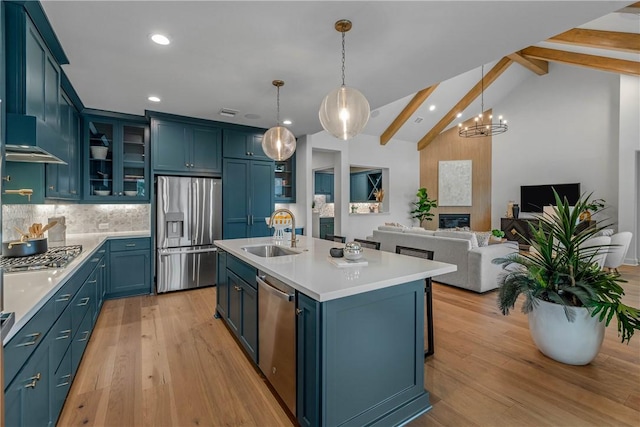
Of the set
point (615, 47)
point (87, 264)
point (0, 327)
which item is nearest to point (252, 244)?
point (87, 264)

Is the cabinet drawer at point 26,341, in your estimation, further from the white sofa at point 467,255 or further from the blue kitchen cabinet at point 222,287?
the white sofa at point 467,255

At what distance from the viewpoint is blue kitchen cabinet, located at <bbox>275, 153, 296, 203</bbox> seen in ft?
19.3

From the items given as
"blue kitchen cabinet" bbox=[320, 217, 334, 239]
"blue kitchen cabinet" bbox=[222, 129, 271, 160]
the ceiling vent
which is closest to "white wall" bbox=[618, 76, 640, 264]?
"blue kitchen cabinet" bbox=[320, 217, 334, 239]

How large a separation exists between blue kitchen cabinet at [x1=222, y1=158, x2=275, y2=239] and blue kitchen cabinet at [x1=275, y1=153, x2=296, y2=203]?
0.62 m

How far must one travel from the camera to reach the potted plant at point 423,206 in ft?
29.3

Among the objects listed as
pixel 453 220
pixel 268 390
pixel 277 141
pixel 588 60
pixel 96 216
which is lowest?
pixel 268 390

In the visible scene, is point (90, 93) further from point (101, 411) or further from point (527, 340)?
point (527, 340)

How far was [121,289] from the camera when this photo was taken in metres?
4.07

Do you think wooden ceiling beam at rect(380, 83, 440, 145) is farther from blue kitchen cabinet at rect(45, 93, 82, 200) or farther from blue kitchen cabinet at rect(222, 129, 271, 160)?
blue kitchen cabinet at rect(45, 93, 82, 200)

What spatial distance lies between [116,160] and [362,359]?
13.9 ft

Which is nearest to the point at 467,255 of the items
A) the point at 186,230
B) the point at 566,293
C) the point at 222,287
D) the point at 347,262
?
the point at 566,293

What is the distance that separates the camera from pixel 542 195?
7.37m

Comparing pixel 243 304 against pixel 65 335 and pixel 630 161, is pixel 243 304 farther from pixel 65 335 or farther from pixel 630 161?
pixel 630 161

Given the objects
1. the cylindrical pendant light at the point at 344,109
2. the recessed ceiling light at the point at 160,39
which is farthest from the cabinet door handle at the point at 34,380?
the recessed ceiling light at the point at 160,39
